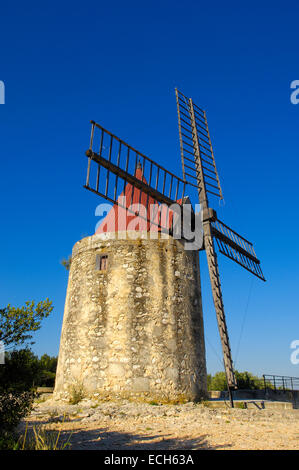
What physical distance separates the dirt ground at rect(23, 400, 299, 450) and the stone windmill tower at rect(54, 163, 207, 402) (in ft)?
1.80

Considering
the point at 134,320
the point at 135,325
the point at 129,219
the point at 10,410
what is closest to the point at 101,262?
the point at 129,219

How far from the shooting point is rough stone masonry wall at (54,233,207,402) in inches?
326

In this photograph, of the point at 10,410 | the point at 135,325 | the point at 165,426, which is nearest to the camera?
the point at 10,410

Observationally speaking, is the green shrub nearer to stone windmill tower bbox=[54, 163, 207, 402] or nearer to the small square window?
stone windmill tower bbox=[54, 163, 207, 402]

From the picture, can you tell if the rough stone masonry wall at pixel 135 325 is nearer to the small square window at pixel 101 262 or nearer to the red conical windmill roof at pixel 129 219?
the small square window at pixel 101 262

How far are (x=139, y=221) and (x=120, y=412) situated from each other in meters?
5.19

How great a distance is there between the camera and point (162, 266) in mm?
9305

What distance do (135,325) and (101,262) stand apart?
2.07 metres

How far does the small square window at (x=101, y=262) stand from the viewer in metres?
9.48

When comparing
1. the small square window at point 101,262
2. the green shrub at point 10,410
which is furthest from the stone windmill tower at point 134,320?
the green shrub at point 10,410

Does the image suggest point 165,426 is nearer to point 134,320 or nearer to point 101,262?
point 134,320

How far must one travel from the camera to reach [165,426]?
19.5 feet

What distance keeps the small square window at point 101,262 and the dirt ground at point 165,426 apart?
3.39 metres
